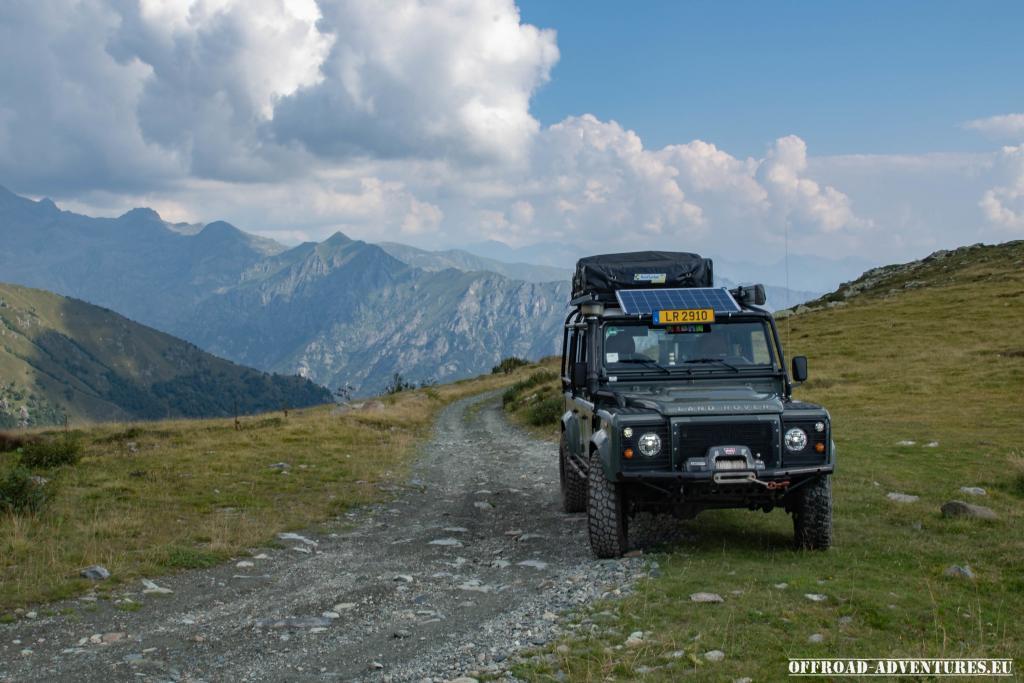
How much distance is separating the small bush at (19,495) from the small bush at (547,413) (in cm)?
1884

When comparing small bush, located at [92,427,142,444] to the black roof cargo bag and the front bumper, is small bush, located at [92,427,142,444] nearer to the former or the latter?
the black roof cargo bag

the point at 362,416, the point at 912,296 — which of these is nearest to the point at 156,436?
the point at 362,416

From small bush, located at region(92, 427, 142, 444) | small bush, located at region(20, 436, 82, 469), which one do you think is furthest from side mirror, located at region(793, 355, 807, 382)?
small bush, located at region(92, 427, 142, 444)

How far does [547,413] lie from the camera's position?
3044cm

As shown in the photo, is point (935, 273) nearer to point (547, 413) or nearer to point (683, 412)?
point (547, 413)

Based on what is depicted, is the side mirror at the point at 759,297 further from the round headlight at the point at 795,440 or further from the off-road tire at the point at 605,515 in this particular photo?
the off-road tire at the point at 605,515

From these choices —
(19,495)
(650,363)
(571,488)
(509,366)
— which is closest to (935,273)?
(509,366)

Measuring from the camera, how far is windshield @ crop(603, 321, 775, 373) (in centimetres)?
1095

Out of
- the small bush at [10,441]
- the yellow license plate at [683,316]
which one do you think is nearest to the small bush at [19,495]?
the yellow license plate at [683,316]

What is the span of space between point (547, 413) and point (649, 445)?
852 inches

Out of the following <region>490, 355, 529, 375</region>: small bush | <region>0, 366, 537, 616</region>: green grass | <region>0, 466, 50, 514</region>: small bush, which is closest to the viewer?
<region>0, 366, 537, 616</region>: green grass

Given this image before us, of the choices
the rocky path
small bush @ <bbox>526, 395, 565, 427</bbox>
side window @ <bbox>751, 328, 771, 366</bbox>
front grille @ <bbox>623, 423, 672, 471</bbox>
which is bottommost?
the rocky path

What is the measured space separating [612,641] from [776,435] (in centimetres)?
348

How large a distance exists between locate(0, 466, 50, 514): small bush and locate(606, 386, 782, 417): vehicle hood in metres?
9.46
